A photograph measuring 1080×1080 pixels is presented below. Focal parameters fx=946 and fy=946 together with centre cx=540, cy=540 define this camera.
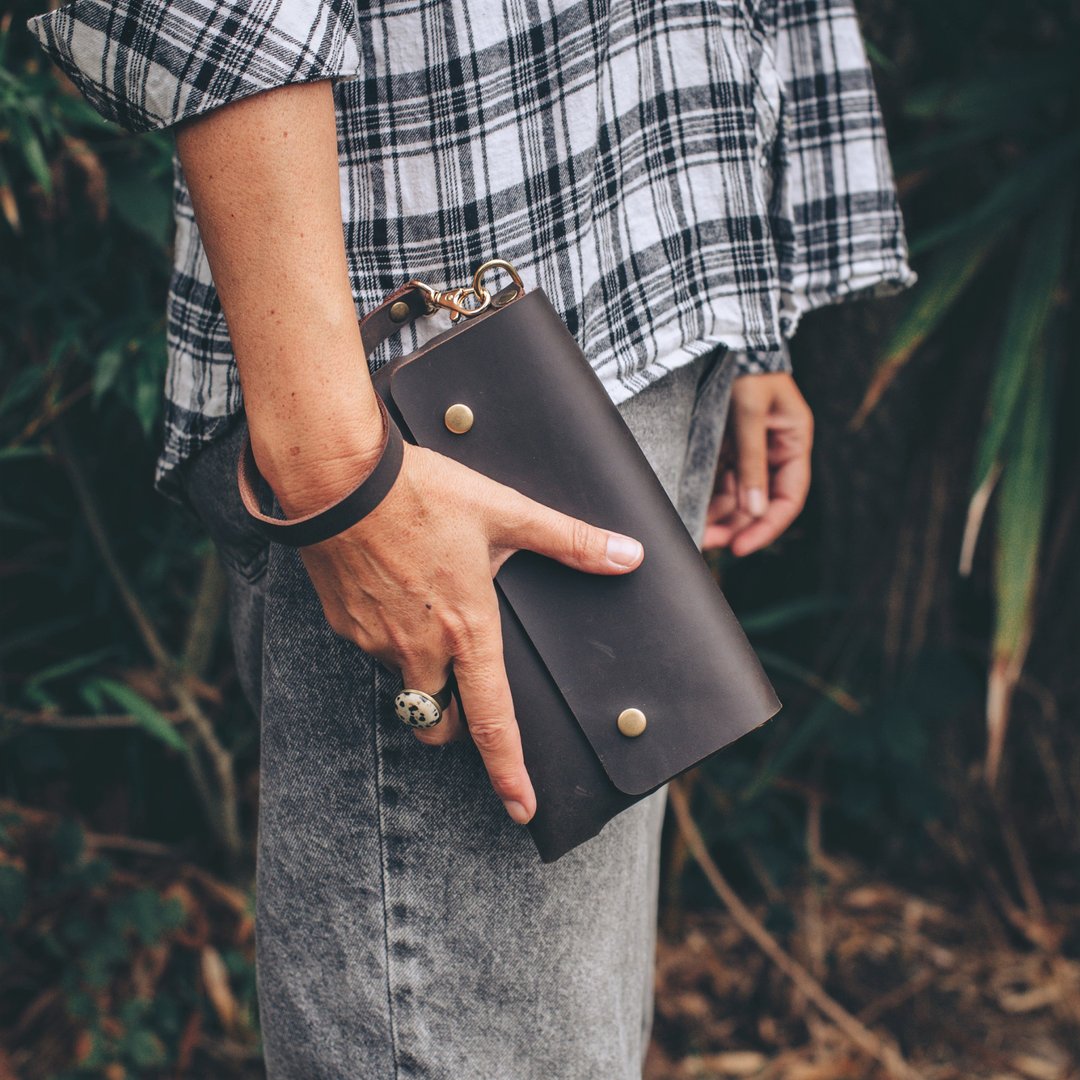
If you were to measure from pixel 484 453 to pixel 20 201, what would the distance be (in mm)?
1081

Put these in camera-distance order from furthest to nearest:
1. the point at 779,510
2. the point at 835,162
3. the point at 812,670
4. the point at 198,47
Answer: the point at 812,670 → the point at 779,510 → the point at 835,162 → the point at 198,47

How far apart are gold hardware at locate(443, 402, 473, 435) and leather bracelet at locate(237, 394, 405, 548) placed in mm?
59

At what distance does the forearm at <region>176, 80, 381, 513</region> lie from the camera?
1.79 ft

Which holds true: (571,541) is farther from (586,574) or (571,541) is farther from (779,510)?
(779,510)

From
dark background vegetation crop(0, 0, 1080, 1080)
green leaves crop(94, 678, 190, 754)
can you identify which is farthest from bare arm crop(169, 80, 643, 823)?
green leaves crop(94, 678, 190, 754)

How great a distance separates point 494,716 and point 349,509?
168mm

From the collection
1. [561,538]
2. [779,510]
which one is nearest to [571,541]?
[561,538]

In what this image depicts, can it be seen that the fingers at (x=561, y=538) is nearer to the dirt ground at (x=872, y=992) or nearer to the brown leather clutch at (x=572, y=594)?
the brown leather clutch at (x=572, y=594)

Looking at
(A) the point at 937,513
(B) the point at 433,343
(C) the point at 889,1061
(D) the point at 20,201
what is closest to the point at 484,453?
(B) the point at 433,343

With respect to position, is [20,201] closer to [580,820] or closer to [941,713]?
[580,820]

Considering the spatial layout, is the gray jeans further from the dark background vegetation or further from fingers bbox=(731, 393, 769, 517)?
the dark background vegetation

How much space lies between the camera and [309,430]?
0.57m

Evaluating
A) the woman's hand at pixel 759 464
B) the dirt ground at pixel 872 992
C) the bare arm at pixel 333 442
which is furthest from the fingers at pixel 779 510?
the dirt ground at pixel 872 992

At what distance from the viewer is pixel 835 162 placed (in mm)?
897
